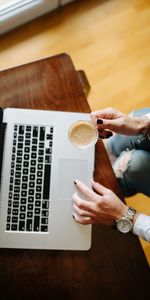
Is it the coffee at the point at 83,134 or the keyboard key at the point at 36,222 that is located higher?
the coffee at the point at 83,134

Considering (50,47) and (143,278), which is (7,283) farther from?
(50,47)

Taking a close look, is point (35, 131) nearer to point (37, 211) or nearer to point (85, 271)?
point (37, 211)

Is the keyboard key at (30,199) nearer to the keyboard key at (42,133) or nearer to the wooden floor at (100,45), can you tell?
the keyboard key at (42,133)

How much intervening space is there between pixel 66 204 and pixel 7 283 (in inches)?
9.4

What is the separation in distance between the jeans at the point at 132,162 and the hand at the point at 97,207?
160mm

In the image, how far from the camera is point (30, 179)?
0.93m

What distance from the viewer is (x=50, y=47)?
68.3 inches

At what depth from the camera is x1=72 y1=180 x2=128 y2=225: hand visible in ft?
2.96

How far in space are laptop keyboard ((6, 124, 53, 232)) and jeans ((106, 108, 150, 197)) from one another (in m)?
0.26

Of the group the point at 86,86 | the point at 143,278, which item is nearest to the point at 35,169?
the point at 143,278

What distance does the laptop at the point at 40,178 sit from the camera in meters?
0.91

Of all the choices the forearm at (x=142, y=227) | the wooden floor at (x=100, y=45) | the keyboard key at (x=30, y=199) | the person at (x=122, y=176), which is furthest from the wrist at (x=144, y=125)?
the wooden floor at (x=100, y=45)

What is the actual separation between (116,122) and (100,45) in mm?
879

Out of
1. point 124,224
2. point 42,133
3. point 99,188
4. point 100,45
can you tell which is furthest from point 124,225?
point 100,45
